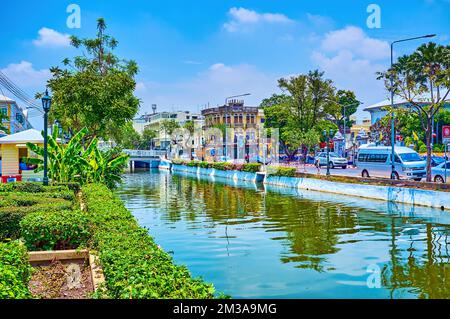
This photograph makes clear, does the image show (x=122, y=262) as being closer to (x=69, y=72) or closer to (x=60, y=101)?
(x=60, y=101)

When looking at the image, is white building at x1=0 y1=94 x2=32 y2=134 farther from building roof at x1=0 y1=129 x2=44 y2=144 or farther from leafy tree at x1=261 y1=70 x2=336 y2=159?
building roof at x1=0 y1=129 x2=44 y2=144

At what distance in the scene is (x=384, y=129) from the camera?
2293 inches

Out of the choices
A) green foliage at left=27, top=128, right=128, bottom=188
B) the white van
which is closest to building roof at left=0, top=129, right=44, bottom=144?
green foliage at left=27, top=128, right=128, bottom=188

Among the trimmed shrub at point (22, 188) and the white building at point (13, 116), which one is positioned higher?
the white building at point (13, 116)

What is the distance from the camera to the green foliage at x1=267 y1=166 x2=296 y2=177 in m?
36.3

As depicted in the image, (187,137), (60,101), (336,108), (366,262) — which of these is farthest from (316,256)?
(187,137)

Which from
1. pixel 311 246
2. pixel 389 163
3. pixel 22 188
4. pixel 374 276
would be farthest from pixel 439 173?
pixel 22 188

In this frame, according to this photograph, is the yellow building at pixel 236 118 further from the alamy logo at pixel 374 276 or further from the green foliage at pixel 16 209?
the alamy logo at pixel 374 276

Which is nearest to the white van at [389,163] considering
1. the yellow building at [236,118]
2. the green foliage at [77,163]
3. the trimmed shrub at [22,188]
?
the green foliage at [77,163]

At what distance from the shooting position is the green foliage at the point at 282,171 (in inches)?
1430

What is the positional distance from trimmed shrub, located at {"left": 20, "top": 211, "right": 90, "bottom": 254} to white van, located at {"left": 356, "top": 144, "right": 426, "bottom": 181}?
78.7 ft

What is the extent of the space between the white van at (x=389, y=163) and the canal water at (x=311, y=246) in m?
5.73

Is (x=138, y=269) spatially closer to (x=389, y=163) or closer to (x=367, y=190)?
(x=367, y=190)

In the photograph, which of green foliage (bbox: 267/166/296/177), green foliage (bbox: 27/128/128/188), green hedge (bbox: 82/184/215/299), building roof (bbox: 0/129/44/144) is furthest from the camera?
green foliage (bbox: 267/166/296/177)
